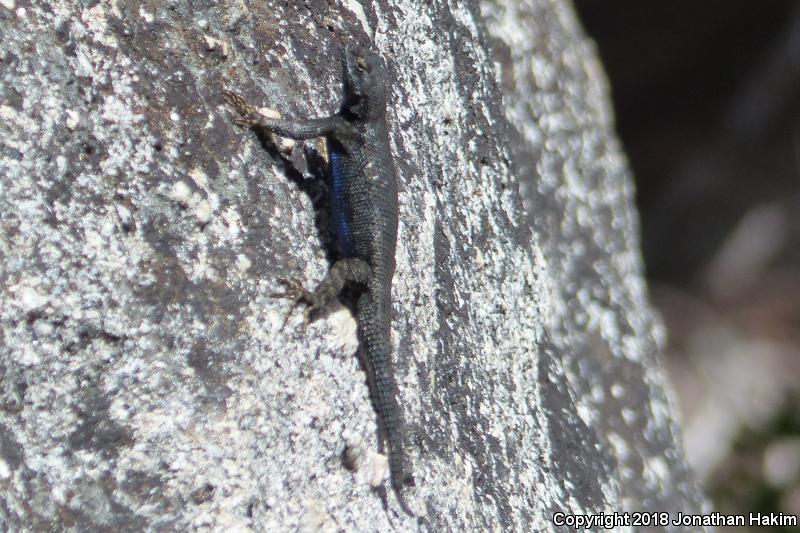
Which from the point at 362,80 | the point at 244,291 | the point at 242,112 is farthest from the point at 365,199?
the point at 244,291

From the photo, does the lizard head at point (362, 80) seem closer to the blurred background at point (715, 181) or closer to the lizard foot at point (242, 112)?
the lizard foot at point (242, 112)

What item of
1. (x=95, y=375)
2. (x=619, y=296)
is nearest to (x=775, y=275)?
(x=619, y=296)

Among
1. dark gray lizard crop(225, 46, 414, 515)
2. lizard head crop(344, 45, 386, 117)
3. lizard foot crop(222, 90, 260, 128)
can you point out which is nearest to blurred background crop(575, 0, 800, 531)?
dark gray lizard crop(225, 46, 414, 515)

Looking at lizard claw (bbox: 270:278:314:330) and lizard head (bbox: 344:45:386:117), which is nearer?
lizard claw (bbox: 270:278:314:330)

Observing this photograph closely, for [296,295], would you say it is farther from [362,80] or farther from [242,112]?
[362,80]

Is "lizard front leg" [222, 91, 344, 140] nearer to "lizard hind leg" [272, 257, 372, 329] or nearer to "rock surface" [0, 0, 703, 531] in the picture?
"rock surface" [0, 0, 703, 531]

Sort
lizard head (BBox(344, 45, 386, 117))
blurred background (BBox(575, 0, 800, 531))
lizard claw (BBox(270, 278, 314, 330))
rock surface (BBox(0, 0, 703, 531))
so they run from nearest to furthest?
rock surface (BBox(0, 0, 703, 531))
lizard claw (BBox(270, 278, 314, 330))
lizard head (BBox(344, 45, 386, 117))
blurred background (BBox(575, 0, 800, 531))

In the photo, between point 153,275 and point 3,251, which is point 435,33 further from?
point 3,251

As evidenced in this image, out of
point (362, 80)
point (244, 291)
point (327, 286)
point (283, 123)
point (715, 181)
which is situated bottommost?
point (244, 291)
